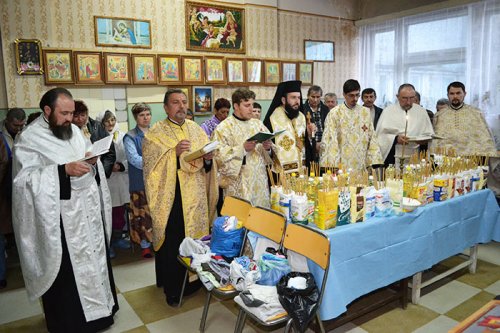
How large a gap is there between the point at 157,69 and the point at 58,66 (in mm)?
1386

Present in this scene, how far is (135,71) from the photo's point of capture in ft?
19.5

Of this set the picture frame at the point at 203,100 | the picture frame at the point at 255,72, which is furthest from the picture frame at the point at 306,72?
the picture frame at the point at 203,100

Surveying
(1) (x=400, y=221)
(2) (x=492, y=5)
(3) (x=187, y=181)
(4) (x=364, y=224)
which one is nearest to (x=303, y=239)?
(4) (x=364, y=224)

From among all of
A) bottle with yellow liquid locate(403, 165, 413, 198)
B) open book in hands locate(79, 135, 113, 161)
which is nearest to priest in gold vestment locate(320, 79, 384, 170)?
bottle with yellow liquid locate(403, 165, 413, 198)

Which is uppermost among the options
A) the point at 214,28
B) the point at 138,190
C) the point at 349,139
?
the point at 214,28

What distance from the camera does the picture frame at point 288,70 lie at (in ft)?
25.0

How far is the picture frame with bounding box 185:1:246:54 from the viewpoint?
21.1ft

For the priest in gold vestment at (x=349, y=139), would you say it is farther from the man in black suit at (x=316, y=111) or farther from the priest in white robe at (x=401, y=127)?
the man in black suit at (x=316, y=111)

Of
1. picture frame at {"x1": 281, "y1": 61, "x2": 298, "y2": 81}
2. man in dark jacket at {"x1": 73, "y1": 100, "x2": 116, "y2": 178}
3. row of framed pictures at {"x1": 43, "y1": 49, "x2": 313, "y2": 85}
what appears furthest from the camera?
picture frame at {"x1": 281, "y1": 61, "x2": 298, "y2": 81}

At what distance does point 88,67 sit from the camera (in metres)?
5.59

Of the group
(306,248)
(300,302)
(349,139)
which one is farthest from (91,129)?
(300,302)

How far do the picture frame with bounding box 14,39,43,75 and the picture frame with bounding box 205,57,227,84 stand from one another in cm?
246

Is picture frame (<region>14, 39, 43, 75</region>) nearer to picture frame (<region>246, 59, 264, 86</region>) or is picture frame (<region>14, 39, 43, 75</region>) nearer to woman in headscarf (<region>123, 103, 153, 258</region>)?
woman in headscarf (<region>123, 103, 153, 258</region>)

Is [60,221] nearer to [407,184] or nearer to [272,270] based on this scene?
[272,270]
